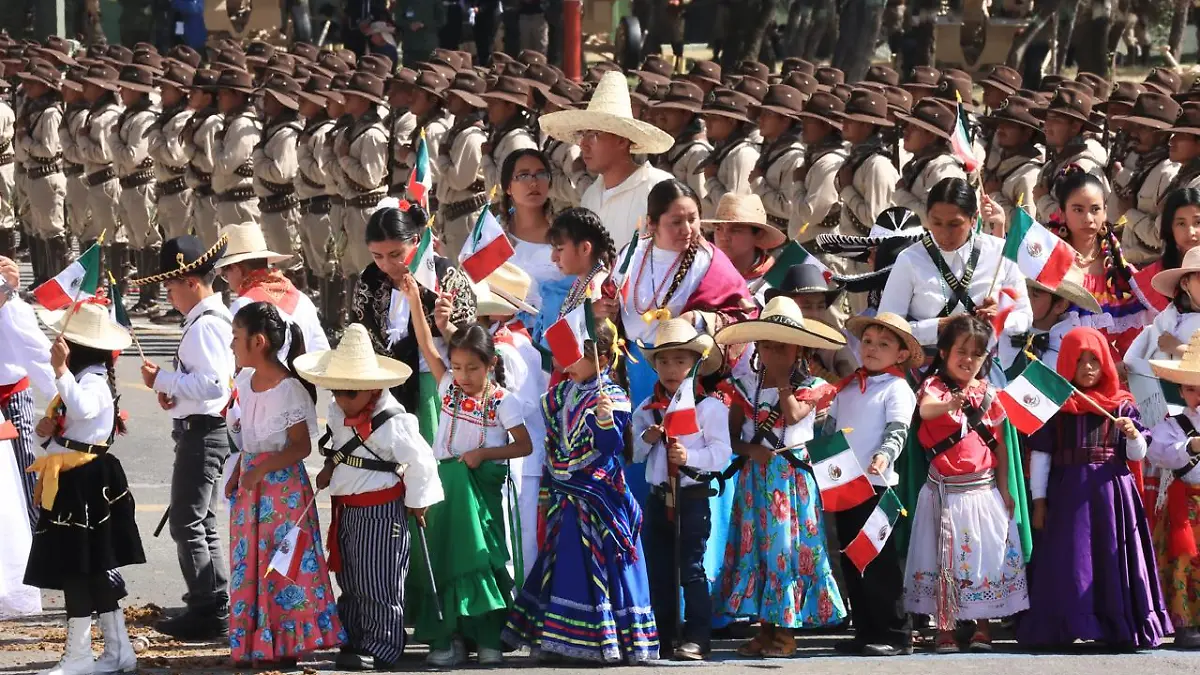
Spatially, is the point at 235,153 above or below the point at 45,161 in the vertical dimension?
below

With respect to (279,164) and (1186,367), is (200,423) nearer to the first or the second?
(1186,367)

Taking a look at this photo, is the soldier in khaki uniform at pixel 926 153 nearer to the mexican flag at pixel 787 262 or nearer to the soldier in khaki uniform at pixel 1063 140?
the soldier in khaki uniform at pixel 1063 140

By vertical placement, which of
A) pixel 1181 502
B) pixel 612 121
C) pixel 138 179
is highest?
→ pixel 138 179

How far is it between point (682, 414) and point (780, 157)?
20.3 feet

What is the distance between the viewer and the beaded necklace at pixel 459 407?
325 inches

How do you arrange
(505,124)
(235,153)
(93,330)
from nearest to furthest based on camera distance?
(93,330)
(505,124)
(235,153)

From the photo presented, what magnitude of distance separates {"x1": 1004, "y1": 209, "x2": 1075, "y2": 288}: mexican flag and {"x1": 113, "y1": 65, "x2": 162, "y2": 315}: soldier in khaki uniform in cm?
957

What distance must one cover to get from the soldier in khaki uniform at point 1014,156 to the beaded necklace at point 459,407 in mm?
6565

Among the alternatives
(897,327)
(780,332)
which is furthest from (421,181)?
(897,327)

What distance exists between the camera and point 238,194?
16.9 metres

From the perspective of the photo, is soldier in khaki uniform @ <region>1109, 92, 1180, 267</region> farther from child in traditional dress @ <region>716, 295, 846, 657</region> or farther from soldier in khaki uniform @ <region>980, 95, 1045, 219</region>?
child in traditional dress @ <region>716, 295, 846, 657</region>

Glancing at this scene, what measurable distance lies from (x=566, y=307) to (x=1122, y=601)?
7.59 feet

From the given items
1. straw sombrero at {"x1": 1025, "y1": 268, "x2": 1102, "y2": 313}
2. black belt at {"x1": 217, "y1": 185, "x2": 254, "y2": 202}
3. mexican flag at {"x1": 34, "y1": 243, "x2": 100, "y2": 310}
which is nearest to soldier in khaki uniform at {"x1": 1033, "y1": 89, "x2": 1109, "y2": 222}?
straw sombrero at {"x1": 1025, "y1": 268, "x2": 1102, "y2": 313}

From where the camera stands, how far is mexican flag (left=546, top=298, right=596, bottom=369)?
809 centimetres
